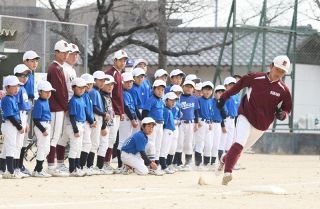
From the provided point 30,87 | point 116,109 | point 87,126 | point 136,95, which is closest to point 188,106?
point 136,95

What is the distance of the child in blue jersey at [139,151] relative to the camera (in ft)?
53.0

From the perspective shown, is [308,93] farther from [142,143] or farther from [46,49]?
[142,143]

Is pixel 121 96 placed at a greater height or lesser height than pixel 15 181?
greater

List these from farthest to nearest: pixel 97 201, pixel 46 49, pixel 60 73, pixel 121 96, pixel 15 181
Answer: pixel 46 49, pixel 121 96, pixel 60 73, pixel 15 181, pixel 97 201

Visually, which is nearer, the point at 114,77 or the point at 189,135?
the point at 114,77

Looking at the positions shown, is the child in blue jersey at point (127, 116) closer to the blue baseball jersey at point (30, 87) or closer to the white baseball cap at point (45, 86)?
the blue baseball jersey at point (30, 87)

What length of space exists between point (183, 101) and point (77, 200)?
7.36 m

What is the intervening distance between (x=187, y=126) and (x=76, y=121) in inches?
134

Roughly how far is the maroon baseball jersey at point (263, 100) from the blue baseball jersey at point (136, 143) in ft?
8.91

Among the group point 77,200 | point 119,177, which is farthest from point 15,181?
point 77,200

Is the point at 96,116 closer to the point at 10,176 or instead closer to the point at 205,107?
the point at 10,176

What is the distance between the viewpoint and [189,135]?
18094 millimetres

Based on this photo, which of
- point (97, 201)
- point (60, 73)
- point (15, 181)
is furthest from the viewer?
point (60, 73)

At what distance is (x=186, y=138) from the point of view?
18094 millimetres
